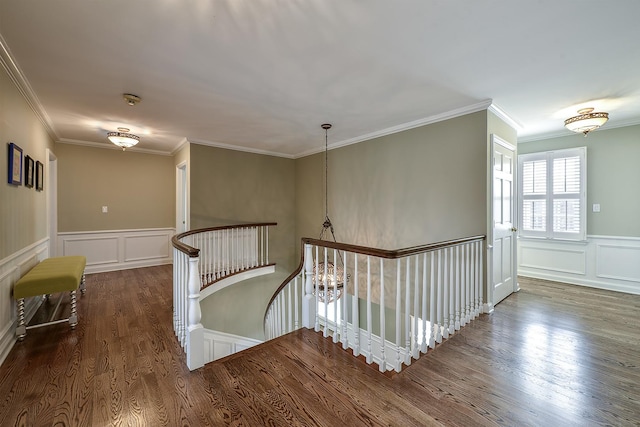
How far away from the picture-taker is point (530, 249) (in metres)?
4.92

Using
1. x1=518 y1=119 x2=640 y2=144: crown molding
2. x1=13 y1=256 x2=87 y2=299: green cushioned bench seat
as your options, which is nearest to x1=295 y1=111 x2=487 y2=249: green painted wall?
x1=518 y1=119 x2=640 y2=144: crown molding

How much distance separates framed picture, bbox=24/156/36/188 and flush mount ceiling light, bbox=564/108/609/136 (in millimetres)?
6540

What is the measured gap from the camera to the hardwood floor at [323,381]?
167 centimetres

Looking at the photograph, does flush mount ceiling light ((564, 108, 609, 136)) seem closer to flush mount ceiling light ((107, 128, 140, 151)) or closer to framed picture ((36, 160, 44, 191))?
flush mount ceiling light ((107, 128, 140, 151))

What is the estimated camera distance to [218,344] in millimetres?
4297

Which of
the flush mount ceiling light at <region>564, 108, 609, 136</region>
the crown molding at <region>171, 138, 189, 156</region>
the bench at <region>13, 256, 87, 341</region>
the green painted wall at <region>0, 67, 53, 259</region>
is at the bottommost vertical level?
the bench at <region>13, 256, 87, 341</region>

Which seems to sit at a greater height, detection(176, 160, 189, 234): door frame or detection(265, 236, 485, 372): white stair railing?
detection(176, 160, 189, 234): door frame

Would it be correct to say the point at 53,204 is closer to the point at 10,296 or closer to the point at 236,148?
the point at 10,296

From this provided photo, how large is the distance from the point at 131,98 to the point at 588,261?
691 centimetres

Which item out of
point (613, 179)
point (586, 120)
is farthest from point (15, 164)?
point (613, 179)

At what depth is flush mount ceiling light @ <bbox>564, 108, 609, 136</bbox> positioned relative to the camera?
3.22 meters

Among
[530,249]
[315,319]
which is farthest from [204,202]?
[530,249]

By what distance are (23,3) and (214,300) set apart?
14.4ft

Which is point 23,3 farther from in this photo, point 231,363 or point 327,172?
point 327,172
